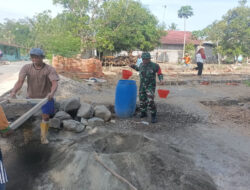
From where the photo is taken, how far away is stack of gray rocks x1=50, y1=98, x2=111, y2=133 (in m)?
4.15

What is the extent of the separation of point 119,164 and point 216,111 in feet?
13.3

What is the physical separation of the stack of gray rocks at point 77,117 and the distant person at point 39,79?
0.61 metres

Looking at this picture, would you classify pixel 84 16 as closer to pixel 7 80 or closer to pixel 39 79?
pixel 7 80

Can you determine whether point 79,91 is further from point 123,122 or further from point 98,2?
point 98,2

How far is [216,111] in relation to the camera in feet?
19.4

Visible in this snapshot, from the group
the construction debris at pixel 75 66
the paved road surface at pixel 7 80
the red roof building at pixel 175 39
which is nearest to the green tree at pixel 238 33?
the red roof building at pixel 175 39

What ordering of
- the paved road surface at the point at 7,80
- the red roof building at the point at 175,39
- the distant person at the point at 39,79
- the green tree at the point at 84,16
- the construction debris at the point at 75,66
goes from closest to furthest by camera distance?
the distant person at the point at 39,79 → the paved road surface at the point at 7,80 → the construction debris at the point at 75,66 → the green tree at the point at 84,16 → the red roof building at the point at 175,39

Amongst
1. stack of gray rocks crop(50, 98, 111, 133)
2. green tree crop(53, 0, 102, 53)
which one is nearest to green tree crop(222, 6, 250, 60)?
green tree crop(53, 0, 102, 53)

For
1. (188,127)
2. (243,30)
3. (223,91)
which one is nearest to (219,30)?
(243,30)

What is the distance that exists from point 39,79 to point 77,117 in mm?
1485

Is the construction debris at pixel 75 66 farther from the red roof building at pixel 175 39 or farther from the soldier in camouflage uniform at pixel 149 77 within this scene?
the red roof building at pixel 175 39

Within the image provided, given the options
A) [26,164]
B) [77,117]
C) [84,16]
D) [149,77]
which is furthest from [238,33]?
[26,164]

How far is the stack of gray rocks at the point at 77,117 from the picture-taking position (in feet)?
13.6

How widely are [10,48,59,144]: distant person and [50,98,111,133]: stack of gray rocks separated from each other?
0.61 meters
